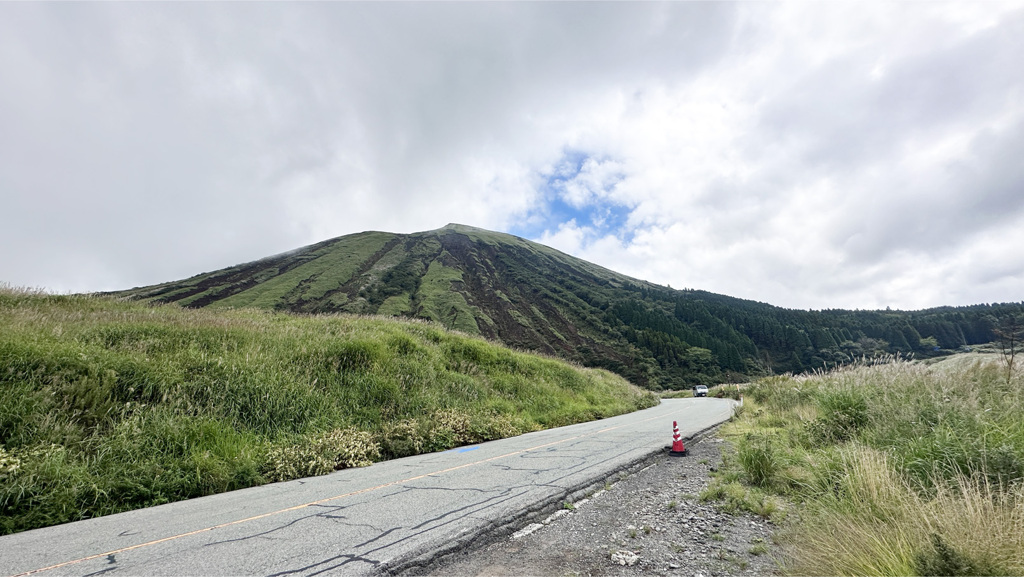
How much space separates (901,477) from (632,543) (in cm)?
278

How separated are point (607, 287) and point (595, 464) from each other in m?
127

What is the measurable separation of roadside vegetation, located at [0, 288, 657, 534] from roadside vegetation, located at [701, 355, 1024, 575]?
25.6 feet

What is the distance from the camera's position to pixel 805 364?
87.8 meters

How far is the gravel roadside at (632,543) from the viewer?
143 inches

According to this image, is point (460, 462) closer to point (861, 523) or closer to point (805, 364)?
point (861, 523)

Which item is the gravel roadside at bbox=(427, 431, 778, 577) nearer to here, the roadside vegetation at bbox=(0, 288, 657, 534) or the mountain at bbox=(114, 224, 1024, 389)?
the roadside vegetation at bbox=(0, 288, 657, 534)

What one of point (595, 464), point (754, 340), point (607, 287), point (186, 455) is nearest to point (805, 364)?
point (754, 340)

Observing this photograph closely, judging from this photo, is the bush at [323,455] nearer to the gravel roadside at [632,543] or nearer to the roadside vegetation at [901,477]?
the gravel roadside at [632,543]

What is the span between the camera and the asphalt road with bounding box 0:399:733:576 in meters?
3.62

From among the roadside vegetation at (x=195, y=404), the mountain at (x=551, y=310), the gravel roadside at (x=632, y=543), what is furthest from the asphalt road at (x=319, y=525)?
the mountain at (x=551, y=310)

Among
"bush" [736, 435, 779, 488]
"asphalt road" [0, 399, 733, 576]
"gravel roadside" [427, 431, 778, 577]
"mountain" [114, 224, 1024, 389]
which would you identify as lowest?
"gravel roadside" [427, 431, 778, 577]

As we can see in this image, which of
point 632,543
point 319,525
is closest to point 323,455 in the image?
point 319,525

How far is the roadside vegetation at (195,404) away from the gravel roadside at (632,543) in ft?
17.6

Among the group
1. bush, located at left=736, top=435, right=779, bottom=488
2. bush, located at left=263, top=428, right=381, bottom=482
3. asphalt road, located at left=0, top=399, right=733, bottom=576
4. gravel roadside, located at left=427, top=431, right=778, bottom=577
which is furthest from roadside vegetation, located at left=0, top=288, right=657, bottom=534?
bush, located at left=736, top=435, right=779, bottom=488
